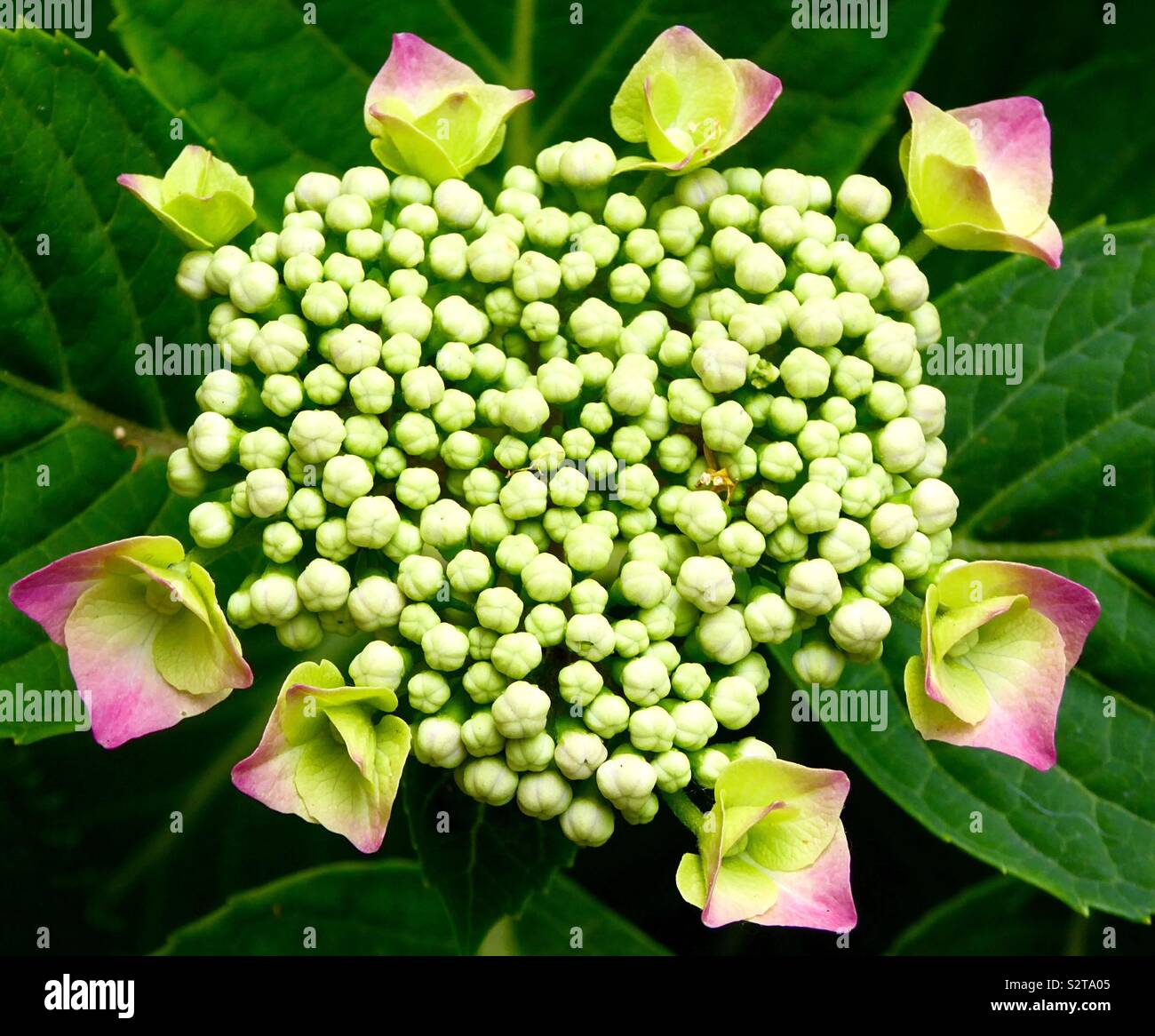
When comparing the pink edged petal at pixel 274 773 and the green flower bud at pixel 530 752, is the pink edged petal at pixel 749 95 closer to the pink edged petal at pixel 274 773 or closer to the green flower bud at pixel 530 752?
the green flower bud at pixel 530 752

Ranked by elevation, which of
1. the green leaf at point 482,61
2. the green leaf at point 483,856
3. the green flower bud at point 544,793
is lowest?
the green leaf at point 483,856

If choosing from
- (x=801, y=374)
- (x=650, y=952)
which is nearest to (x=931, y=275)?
(x=801, y=374)

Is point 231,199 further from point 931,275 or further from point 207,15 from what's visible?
point 931,275

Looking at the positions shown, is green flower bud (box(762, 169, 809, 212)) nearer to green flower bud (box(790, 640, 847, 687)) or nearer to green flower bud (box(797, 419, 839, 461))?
green flower bud (box(797, 419, 839, 461))

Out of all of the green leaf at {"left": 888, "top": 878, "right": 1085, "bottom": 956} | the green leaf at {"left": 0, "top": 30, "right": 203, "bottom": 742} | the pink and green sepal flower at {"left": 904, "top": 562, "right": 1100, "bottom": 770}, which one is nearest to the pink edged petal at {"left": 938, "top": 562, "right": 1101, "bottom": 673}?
the pink and green sepal flower at {"left": 904, "top": 562, "right": 1100, "bottom": 770}

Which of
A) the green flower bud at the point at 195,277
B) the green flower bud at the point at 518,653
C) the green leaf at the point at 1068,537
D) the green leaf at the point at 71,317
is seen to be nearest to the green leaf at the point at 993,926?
the green leaf at the point at 1068,537
